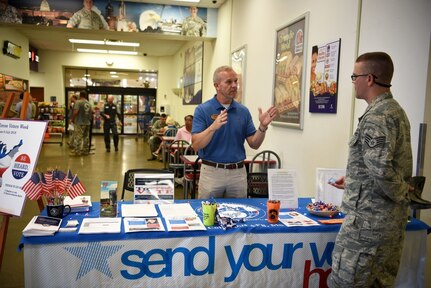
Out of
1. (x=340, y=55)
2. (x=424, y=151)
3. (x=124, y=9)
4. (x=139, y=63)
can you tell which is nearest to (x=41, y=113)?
(x=139, y=63)

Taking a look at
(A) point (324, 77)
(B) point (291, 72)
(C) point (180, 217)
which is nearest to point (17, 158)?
(C) point (180, 217)

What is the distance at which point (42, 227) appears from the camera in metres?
2.00

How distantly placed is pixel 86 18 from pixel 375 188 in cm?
699

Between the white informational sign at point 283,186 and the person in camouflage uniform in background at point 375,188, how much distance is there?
0.64 metres

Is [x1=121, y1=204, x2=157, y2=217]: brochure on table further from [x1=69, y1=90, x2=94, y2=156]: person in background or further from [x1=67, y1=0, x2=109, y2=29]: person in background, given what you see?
[x1=69, y1=90, x2=94, y2=156]: person in background

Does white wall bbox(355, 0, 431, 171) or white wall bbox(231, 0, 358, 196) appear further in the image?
white wall bbox(231, 0, 358, 196)

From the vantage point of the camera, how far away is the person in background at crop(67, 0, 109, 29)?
24.0ft

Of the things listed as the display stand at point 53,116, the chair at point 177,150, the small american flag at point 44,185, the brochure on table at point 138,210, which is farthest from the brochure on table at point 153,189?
the display stand at point 53,116

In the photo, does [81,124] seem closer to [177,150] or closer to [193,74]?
[193,74]

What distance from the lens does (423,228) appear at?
237 centimetres

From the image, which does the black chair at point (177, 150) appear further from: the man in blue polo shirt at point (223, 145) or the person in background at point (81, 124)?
the person in background at point (81, 124)

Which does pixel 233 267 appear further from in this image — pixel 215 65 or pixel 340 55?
pixel 215 65

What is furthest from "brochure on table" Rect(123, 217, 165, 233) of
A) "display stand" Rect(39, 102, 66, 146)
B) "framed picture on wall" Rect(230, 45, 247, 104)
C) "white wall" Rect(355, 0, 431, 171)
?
"display stand" Rect(39, 102, 66, 146)

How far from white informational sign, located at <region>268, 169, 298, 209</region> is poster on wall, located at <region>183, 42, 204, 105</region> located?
276 inches
